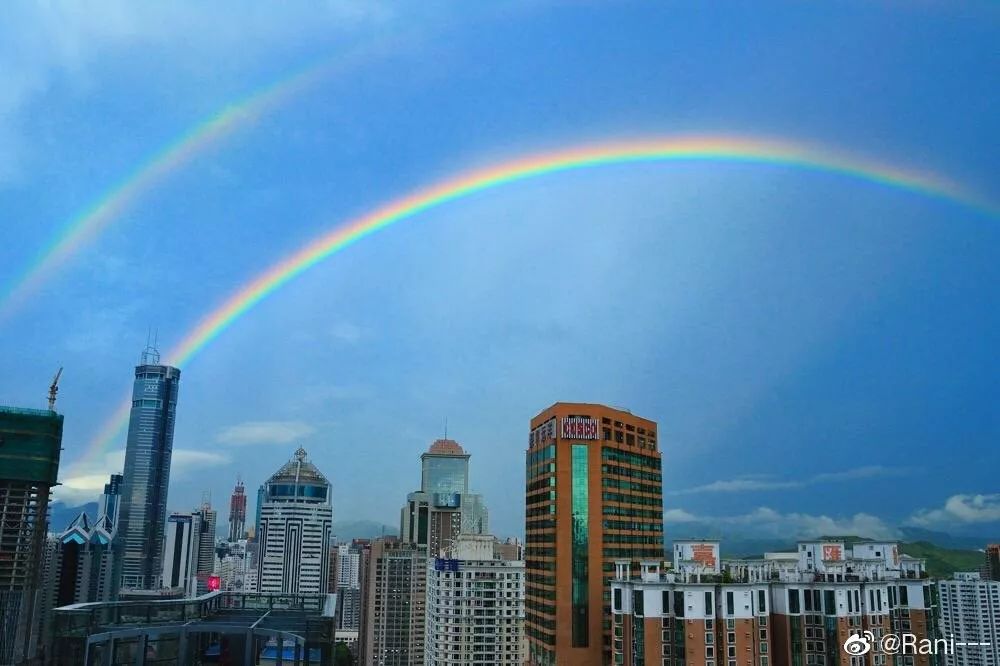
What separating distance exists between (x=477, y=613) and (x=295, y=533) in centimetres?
11603

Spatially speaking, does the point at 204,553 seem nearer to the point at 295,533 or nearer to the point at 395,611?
the point at 295,533

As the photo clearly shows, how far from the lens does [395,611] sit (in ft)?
283

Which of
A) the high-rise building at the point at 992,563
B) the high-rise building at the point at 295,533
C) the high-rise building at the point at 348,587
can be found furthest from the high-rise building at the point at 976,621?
the high-rise building at the point at 295,533

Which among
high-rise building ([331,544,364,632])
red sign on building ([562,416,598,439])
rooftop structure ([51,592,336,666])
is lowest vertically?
high-rise building ([331,544,364,632])

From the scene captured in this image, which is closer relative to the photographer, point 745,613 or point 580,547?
point 745,613

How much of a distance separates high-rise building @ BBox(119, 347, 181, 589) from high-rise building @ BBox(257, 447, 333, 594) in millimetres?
26982

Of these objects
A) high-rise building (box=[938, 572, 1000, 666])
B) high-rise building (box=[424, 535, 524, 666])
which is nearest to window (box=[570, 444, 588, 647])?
high-rise building (box=[424, 535, 524, 666])

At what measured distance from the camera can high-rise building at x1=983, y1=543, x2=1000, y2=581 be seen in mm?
76819

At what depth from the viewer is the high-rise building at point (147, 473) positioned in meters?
172

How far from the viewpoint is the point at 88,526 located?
445ft

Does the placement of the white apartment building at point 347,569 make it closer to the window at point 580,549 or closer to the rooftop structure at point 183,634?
the window at point 580,549

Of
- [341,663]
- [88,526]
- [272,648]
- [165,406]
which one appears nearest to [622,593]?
[272,648]

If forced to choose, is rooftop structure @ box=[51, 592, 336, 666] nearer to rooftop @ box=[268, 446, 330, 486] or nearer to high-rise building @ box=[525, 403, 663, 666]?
high-rise building @ box=[525, 403, 663, 666]

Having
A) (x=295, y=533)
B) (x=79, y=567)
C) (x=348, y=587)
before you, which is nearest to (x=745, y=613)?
(x=79, y=567)
